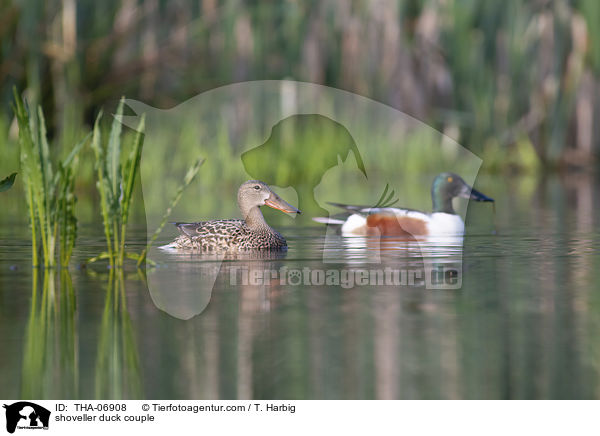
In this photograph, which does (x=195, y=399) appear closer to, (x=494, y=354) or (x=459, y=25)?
(x=494, y=354)

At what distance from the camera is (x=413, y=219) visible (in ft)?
33.2

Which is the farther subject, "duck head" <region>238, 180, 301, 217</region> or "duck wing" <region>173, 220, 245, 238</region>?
"duck head" <region>238, 180, 301, 217</region>

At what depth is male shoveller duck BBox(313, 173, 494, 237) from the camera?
10086 millimetres

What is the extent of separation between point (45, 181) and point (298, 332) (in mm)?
2720

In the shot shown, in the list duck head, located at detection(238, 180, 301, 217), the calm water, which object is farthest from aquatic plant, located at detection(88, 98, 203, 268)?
duck head, located at detection(238, 180, 301, 217)

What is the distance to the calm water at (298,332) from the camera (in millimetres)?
4109

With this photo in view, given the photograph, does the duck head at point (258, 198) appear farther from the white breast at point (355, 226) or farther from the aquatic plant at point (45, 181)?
the aquatic plant at point (45, 181)

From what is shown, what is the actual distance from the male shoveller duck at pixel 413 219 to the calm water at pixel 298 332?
6.17 ft

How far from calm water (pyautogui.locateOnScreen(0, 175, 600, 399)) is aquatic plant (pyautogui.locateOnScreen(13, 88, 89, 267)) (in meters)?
0.28

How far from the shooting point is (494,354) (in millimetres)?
4562

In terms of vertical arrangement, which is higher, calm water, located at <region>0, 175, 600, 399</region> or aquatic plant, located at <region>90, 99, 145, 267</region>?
aquatic plant, located at <region>90, 99, 145, 267</region>

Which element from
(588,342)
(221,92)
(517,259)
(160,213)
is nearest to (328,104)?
(221,92)
